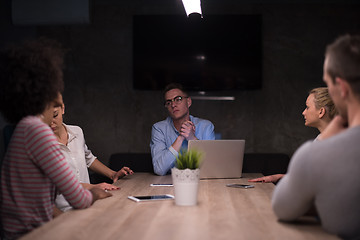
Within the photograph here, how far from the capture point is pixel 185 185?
66.2 inches

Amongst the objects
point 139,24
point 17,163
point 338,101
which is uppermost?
point 139,24

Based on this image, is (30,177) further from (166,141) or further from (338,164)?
(166,141)

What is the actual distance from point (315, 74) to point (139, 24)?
83.0 inches

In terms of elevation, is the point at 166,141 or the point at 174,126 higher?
the point at 174,126

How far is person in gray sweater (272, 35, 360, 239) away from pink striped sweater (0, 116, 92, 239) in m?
0.82

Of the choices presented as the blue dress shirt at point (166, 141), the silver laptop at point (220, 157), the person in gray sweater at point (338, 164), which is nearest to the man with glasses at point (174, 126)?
the blue dress shirt at point (166, 141)

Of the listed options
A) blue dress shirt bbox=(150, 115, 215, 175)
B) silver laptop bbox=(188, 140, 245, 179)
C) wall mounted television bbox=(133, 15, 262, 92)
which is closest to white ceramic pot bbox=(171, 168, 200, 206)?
silver laptop bbox=(188, 140, 245, 179)

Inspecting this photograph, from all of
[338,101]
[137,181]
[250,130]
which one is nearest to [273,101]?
[250,130]

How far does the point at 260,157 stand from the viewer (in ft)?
14.6

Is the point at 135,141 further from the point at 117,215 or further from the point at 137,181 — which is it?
the point at 117,215

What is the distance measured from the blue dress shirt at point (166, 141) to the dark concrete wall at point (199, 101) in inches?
45.6

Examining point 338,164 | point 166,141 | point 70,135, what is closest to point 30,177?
point 338,164

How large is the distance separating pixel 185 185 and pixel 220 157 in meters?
0.97

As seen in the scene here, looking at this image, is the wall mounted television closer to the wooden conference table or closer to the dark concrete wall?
the dark concrete wall
